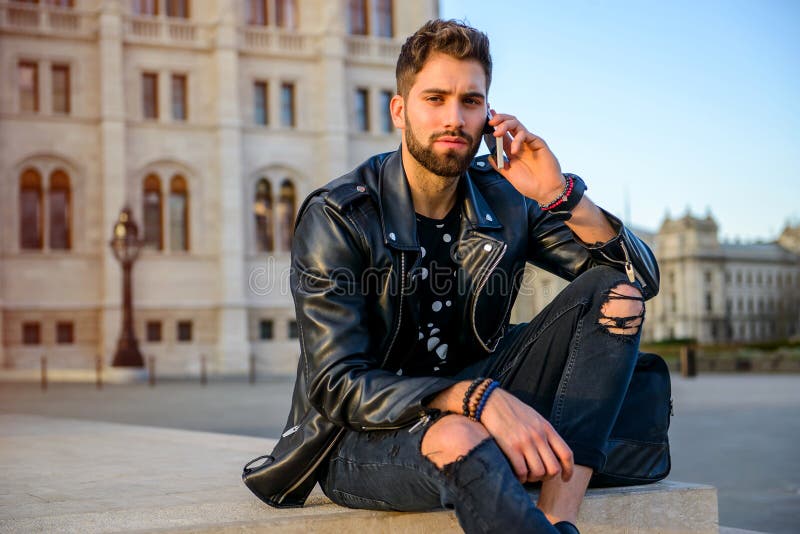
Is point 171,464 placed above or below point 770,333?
above

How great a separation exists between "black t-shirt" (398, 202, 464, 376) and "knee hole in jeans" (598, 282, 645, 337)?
49 cm

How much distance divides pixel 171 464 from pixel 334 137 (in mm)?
28754

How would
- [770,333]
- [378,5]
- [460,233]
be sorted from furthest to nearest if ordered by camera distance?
[770,333] < [378,5] < [460,233]

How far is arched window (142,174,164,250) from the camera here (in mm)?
31500

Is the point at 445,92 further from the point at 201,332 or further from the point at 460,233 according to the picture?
the point at 201,332

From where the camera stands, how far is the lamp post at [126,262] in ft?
78.9

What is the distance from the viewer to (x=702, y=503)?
317 cm

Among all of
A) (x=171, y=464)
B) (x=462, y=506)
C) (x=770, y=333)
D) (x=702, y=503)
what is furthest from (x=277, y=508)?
(x=770, y=333)

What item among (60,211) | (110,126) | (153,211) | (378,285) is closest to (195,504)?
(378,285)

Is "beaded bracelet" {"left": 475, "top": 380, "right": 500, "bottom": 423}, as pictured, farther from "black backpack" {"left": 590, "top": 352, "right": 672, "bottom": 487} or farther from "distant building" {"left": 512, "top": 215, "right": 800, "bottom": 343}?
"distant building" {"left": 512, "top": 215, "right": 800, "bottom": 343}

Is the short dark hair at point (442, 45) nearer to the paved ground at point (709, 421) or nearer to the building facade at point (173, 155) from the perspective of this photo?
the paved ground at point (709, 421)

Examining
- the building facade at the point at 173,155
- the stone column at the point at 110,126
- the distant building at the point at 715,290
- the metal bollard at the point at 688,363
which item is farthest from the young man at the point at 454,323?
the distant building at the point at 715,290

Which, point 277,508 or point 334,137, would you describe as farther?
point 334,137

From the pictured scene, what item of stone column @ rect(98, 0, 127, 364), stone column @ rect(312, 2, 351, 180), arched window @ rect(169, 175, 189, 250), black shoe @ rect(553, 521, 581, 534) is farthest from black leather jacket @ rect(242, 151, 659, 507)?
stone column @ rect(312, 2, 351, 180)
